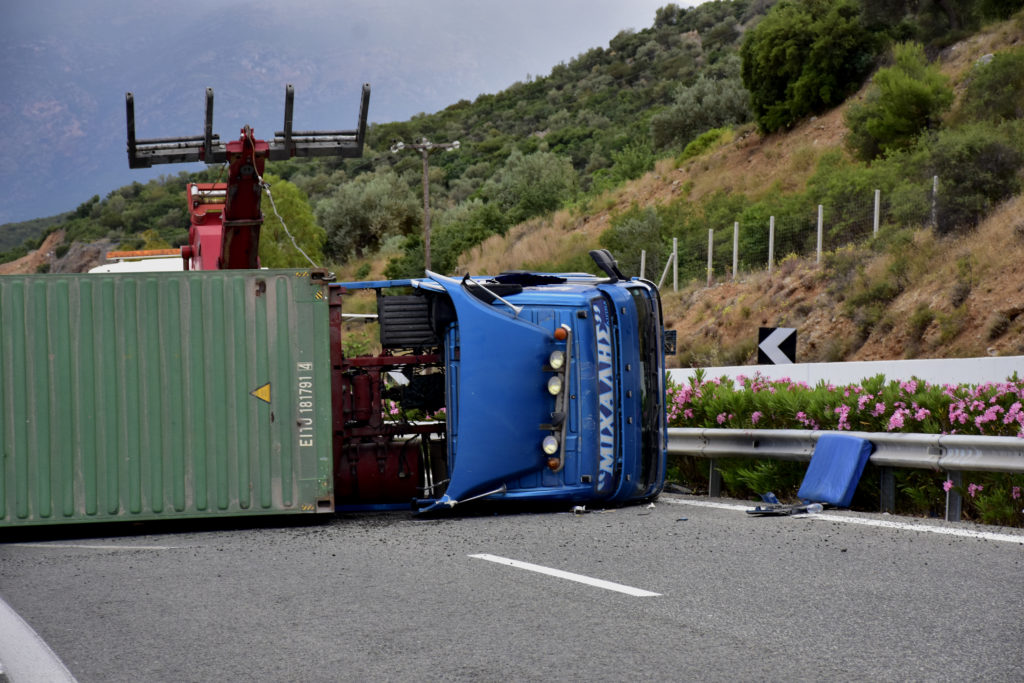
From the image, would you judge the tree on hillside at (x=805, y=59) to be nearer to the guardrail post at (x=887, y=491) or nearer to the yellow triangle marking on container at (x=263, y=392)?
the guardrail post at (x=887, y=491)

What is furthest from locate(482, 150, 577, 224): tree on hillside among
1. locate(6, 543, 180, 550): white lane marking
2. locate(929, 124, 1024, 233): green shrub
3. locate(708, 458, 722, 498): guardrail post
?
locate(6, 543, 180, 550): white lane marking

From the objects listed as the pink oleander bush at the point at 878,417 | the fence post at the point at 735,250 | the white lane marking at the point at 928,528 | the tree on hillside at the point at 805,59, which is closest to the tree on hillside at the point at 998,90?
the fence post at the point at 735,250

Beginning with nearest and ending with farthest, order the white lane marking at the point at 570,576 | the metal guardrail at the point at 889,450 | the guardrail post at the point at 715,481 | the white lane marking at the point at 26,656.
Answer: the white lane marking at the point at 26,656 → the white lane marking at the point at 570,576 → the metal guardrail at the point at 889,450 → the guardrail post at the point at 715,481

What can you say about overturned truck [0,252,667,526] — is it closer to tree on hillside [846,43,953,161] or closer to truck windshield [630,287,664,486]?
truck windshield [630,287,664,486]

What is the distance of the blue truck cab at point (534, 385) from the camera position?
10.6m

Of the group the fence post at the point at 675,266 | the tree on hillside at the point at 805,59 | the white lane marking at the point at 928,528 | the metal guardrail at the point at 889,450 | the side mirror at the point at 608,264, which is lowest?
the white lane marking at the point at 928,528

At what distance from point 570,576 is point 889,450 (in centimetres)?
400

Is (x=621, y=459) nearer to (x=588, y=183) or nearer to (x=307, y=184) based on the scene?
(x=588, y=183)

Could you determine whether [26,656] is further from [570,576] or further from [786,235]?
[786,235]

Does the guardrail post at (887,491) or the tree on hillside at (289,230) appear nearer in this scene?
the guardrail post at (887,491)

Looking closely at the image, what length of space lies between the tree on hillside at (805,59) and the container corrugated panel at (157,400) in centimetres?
3763

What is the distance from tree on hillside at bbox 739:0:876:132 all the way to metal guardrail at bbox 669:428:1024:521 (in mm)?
35080

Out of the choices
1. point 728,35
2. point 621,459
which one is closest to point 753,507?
point 621,459

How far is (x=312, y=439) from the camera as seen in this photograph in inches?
431
